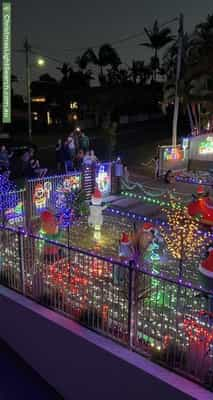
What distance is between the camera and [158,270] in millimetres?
6328

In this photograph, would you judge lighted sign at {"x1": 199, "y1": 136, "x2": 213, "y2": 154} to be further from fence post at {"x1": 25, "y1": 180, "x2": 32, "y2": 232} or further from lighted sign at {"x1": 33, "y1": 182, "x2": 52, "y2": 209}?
fence post at {"x1": 25, "y1": 180, "x2": 32, "y2": 232}

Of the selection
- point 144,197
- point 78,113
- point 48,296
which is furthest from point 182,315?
point 78,113

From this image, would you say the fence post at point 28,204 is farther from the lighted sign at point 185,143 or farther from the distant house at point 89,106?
the distant house at point 89,106

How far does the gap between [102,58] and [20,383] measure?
4502 cm

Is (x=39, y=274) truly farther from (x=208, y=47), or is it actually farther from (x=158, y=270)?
(x=208, y=47)

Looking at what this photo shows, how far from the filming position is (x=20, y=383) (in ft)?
15.0

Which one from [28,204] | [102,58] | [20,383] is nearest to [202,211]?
[28,204]

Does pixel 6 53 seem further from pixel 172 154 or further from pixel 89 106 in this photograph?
pixel 89 106

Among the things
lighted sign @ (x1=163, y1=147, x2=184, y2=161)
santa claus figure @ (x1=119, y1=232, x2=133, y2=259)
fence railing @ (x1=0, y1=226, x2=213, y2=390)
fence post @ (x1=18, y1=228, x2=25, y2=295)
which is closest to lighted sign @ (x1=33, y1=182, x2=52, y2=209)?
santa claus figure @ (x1=119, y1=232, x2=133, y2=259)

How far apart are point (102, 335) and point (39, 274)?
117 centimetres

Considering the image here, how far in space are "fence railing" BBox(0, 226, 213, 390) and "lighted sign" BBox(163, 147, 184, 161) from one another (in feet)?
35.1

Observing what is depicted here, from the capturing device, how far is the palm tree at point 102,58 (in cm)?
4459

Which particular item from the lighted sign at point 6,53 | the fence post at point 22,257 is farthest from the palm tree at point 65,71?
the fence post at point 22,257

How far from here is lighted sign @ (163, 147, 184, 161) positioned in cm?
1502
